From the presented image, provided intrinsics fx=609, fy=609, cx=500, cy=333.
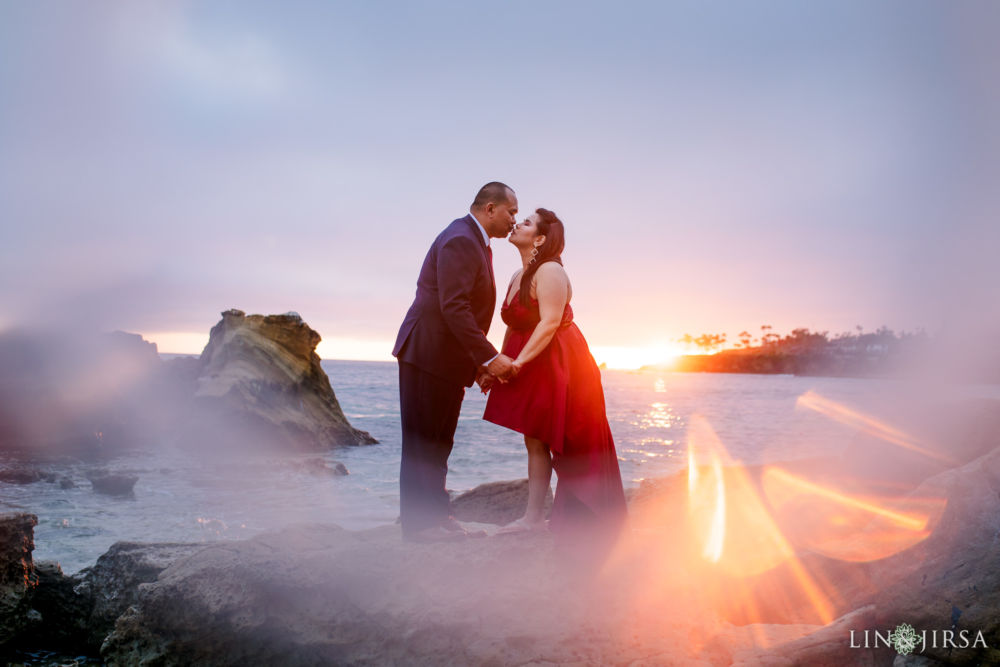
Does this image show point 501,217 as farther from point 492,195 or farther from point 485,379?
point 485,379

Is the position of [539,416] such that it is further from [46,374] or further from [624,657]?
[46,374]

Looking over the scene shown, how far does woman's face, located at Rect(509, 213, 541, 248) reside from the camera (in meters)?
4.36

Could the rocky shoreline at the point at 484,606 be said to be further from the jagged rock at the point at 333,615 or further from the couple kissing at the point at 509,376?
the couple kissing at the point at 509,376

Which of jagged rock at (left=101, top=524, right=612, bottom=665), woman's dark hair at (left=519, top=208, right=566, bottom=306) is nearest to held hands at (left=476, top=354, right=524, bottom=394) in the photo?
woman's dark hair at (left=519, top=208, right=566, bottom=306)

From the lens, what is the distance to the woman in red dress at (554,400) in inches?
166

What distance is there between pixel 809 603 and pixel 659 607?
68.4 inches

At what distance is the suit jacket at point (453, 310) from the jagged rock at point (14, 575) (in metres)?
3.00

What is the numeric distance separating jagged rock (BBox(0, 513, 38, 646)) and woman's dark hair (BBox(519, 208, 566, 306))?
3.99 meters

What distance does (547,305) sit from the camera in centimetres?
420

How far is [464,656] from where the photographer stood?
3.41m

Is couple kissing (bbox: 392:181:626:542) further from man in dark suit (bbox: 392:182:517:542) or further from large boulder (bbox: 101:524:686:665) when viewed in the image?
large boulder (bbox: 101:524:686:665)

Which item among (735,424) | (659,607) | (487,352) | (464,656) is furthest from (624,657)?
(735,424)

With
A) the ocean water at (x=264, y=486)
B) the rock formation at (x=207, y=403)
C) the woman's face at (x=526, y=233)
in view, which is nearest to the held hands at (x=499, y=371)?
the woman's face at (x=526, y=233)

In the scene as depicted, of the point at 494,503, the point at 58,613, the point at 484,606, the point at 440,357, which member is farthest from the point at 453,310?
the point at 494,503
